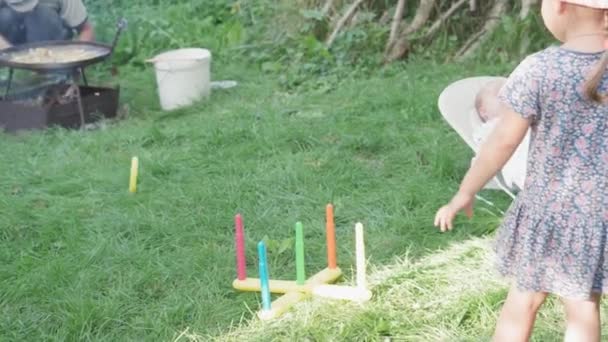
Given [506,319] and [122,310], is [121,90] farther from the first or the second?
[506,319]

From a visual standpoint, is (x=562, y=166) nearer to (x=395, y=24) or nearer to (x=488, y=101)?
(x=488, y=101)

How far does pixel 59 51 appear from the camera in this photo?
6129 millimetres

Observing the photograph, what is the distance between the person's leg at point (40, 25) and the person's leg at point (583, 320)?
17.0 ft

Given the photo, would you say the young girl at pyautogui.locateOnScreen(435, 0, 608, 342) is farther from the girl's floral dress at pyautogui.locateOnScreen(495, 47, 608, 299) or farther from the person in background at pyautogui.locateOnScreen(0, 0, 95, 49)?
the person in background at pyautogui.locateOnScreen(0, 0, 95, 49)

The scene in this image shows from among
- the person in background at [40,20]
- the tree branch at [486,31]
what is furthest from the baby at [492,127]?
the person in background at [40,20]

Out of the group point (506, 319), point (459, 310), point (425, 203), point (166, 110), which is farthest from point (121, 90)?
point (506, 319)

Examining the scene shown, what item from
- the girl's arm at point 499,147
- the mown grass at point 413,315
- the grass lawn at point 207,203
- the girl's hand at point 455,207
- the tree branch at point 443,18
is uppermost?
the girl's arm at point 499,147

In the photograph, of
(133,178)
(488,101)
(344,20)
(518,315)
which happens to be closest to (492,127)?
(488,101)

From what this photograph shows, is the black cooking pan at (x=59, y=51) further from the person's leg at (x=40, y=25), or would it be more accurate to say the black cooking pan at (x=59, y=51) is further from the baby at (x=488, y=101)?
the baby at (x=488, y=101)

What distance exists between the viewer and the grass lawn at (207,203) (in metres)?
3.30

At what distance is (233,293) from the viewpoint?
340cm

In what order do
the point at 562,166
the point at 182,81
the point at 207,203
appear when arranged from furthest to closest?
the point at 182,81, the point at 207,203, the point at 562,166

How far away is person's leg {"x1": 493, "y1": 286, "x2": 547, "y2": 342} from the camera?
2.40 meters

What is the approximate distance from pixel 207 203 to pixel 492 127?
1.35 metres
